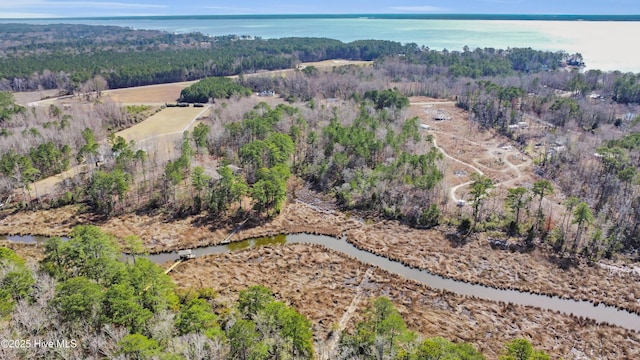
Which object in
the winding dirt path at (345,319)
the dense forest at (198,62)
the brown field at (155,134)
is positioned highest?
the dense forest at (198,62)

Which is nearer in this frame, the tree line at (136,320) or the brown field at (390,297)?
the tree line at (136,320)

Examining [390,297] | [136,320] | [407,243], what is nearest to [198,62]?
[407,243]

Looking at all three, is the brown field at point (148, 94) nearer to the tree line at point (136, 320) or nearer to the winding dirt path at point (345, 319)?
the tree line at point (136, 320)

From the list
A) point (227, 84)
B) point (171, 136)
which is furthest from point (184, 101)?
point (171, 136)

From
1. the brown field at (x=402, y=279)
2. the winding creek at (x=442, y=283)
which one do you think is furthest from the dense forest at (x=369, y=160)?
the winding creek at (x=442, y=283)

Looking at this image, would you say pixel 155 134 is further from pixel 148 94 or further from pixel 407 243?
pixel 407 243

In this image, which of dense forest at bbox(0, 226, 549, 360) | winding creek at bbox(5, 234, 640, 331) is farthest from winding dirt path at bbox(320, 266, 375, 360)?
winding creek at bbox(5, 234, 640, 331)
